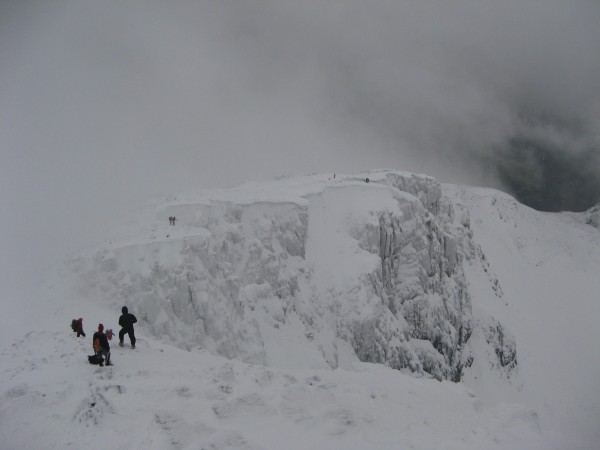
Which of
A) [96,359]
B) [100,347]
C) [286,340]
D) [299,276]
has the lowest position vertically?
[286,340]

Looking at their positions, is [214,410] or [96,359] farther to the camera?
[96,359]

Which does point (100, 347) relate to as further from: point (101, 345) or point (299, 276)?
point (299, 276)

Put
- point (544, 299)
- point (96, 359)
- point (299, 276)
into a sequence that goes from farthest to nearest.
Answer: point (544, 299) < point (299, 276) < point (96, 359)

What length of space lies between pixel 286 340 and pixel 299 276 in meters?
7.54

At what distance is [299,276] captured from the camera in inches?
1650

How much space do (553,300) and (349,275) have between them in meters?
117

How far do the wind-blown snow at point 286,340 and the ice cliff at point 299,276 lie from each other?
161mm

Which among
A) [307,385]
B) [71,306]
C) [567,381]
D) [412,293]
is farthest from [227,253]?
[567,381]

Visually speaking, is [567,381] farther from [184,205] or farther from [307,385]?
[307,385]

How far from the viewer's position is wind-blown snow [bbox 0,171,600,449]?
11211 millimetres

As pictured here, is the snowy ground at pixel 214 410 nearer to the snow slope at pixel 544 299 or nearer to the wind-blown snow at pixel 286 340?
the wind-blown snow at pixel 286 340

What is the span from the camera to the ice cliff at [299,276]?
29641 mm

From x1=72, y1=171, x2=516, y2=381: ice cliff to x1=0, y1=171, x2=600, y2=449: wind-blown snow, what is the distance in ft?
0.53

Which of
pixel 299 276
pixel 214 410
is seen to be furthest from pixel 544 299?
pixel 214 410
